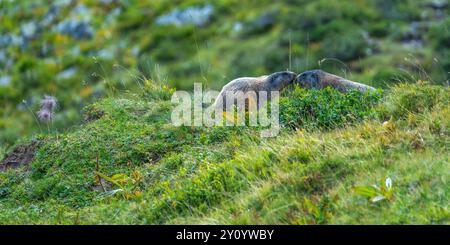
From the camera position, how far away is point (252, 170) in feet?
28.5

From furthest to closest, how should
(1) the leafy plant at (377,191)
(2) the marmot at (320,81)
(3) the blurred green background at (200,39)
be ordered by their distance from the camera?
1. (3) the blurred green background at (200,39)
2. (2) the marmot at (320,81)
3. (1) the leafy plant at (377,191)

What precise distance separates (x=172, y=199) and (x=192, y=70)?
809 inches

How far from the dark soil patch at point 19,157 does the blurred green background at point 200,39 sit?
12.9 metres

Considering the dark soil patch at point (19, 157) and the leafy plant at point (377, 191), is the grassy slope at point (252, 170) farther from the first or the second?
the dark soil patch at point (19, 157)

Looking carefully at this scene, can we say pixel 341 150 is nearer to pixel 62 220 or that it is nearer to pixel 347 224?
pixel 347 224

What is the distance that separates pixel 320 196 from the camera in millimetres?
7816

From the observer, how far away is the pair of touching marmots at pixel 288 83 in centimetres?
1234

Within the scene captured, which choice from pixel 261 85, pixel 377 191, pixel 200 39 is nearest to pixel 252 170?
A: pixel 377 191

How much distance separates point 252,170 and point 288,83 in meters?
4.18

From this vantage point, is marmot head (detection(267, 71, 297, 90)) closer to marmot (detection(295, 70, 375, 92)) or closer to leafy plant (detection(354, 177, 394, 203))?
marmot (detection(295, 70, 375, 92))

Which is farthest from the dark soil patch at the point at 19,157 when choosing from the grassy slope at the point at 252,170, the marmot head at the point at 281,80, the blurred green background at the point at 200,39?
the blurred green background at the point at 200,39

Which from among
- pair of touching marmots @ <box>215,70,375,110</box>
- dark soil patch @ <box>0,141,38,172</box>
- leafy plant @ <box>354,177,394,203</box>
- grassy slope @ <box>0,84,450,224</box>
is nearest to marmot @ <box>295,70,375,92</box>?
pair of touching marmots @ <box>215,70,375,110</box>

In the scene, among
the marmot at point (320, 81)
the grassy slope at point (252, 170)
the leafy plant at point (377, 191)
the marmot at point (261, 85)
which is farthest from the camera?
the marmot at point (261, 85)

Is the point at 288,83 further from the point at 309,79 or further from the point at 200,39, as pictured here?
the point at 200,39
